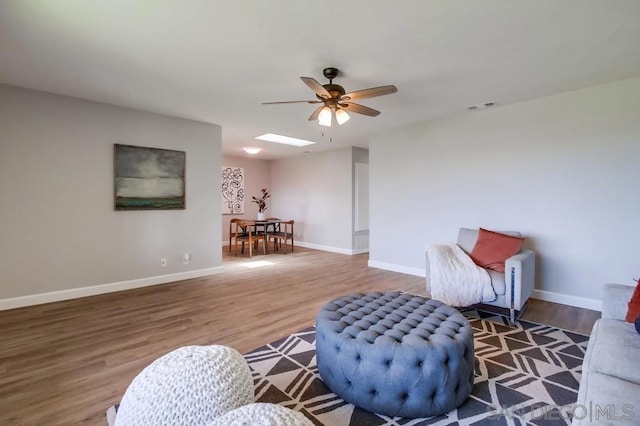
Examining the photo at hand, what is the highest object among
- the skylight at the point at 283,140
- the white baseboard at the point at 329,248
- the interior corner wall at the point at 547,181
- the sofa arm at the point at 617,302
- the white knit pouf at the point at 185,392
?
the skylight at the point at 283,140

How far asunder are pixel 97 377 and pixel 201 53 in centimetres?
260

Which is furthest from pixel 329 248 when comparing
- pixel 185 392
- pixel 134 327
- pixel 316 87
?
pixel 185 392

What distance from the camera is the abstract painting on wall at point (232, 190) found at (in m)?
7.98

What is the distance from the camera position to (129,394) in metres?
1.31

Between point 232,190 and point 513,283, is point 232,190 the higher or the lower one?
Answer: the higher one

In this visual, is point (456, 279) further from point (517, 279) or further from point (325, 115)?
point (325, 115)

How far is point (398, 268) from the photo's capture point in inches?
201

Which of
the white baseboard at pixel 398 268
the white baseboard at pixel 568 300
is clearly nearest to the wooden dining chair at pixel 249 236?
the white baseboard at pixel 398 268

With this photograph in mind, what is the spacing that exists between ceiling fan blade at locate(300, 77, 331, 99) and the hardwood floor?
2.19m

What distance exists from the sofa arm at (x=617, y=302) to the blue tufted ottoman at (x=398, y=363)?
36.9 inches

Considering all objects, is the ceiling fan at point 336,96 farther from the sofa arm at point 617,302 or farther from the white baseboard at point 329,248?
the white baseboard at point 329,248

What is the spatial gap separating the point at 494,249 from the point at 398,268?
191 cm

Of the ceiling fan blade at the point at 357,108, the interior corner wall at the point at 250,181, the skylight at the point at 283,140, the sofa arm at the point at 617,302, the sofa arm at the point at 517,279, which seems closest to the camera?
the sofa arm at the point at 617,302

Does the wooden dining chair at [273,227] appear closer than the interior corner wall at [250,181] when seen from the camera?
Yes
